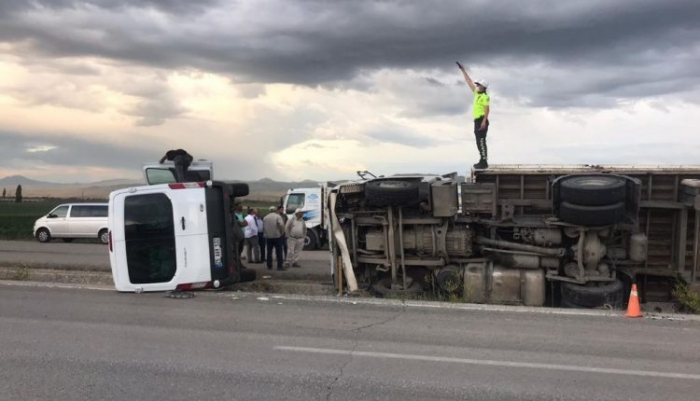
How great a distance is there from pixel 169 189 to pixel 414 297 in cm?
435

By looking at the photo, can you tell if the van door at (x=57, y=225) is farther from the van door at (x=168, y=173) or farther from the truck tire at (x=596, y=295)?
the truck tire at (x=596, y=295)

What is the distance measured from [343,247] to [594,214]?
3.96 m

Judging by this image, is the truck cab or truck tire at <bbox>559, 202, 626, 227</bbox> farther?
the truck cab

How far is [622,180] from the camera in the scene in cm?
882

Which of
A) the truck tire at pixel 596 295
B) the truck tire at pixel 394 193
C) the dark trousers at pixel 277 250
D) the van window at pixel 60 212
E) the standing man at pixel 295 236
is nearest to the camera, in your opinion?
the truck tire at pixel 596 295

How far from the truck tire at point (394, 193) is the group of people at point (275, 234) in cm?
507

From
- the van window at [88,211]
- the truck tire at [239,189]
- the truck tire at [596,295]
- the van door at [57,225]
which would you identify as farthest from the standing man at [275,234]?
the van door at [57,225]

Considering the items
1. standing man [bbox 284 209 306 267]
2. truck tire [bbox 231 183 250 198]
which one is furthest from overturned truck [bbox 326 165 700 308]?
standing man [bbox 284 209 306 267]

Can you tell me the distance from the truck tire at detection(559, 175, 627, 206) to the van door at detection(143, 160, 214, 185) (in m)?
6.45

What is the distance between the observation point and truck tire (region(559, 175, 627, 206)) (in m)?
8.66

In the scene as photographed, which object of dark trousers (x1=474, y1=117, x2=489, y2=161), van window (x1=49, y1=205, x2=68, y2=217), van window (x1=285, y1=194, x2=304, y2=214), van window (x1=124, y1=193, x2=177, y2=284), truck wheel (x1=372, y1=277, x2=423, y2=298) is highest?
dark trousers (x1=474, y1=117, x2=489, y2=161)

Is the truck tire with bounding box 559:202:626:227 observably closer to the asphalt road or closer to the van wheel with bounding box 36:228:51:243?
the asphalt road

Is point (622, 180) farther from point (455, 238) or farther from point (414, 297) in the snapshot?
point (414, 297)

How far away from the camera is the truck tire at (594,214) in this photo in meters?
8.66
